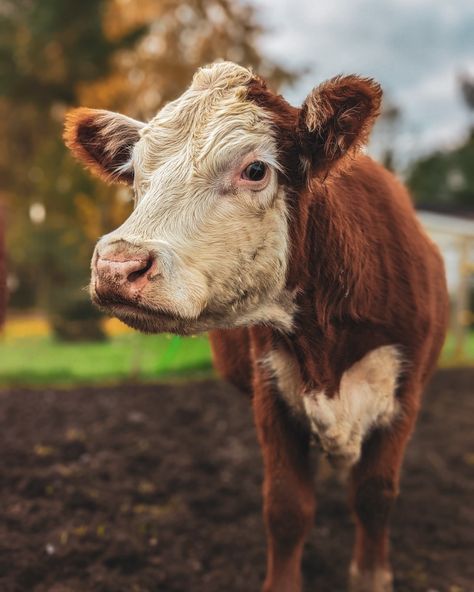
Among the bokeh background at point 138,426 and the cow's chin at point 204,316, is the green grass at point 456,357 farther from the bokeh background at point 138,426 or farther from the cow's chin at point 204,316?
the cow's chin at point 204,316

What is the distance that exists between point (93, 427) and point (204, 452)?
1.08m

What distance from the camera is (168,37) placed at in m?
15.8

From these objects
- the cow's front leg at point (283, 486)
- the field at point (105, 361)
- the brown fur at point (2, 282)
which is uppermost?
the brown fur at point (2, 282)

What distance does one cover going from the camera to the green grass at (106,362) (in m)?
8.62

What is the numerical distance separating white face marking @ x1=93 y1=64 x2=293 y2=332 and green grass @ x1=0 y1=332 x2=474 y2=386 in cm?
501

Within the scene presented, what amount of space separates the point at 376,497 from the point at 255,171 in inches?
69.0

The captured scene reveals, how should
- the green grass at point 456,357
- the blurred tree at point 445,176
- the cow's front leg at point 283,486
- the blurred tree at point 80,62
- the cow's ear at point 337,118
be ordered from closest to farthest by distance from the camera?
1. the cow's ear at point 337,118
2. the cow's front leg at point 283,486
3. the green grass at point 456,357
4. the blurred tree at point 80,62
5. the blurred tree at point 445,176

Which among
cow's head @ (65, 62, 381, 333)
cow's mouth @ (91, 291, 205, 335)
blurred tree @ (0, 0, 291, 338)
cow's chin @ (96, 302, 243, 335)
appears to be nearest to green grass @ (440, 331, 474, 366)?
blurred tree @ (0, 0, 291, 338)

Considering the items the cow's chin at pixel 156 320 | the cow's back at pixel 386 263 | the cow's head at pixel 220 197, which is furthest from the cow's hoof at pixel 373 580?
the cow's chin at pixel 156 320

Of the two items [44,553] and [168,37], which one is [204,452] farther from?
[168,37]

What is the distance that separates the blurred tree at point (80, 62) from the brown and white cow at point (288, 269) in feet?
35.8

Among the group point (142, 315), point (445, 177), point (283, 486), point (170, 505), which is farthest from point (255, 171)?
point (445, 177)

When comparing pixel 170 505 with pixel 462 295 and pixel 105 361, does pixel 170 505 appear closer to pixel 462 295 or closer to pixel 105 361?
pixel 105 361

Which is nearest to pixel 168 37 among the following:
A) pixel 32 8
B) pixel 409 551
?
pixel 32 8
